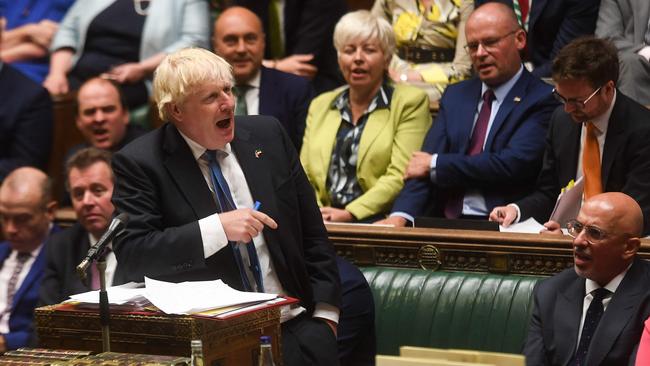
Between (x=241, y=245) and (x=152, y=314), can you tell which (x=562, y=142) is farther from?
(x=152, y=314)

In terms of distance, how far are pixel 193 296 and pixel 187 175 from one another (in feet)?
1.62

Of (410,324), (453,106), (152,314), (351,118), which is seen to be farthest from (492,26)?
(152,314)

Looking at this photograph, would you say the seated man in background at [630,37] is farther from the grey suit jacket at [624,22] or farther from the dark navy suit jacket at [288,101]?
the dark navy suit jacket at [288,101]

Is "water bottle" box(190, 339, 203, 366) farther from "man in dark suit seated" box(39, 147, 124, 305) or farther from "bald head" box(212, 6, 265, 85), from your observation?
"bald head" box(212, 6, 265, 85)

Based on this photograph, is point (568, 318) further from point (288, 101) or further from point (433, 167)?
point (288, 101)

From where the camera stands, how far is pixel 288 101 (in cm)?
608

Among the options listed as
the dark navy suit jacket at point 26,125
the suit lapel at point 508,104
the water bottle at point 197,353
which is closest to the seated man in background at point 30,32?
the dark navy suit jacket at point 26,125

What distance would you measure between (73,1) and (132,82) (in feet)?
3.54

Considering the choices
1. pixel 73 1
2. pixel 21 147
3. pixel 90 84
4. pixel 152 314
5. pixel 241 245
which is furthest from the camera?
pixel 73 1

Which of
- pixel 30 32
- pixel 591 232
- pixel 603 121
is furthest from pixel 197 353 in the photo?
pixel 30 32

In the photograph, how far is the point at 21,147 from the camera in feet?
21.5

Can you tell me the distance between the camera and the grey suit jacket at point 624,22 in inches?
217

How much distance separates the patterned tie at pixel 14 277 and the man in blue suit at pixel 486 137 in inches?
62.1

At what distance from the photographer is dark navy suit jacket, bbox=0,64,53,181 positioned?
21.5 ft
